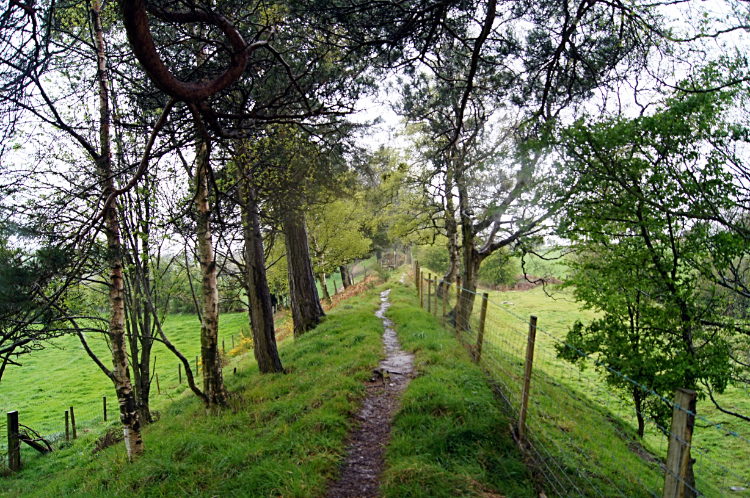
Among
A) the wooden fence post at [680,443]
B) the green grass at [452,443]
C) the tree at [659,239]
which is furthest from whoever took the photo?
the tree at [659,239]

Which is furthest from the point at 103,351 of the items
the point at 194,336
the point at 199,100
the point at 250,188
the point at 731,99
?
the point at 731,99

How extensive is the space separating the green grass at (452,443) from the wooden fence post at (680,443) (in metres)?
1.62

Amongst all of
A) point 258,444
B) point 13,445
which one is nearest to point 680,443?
point 258,444

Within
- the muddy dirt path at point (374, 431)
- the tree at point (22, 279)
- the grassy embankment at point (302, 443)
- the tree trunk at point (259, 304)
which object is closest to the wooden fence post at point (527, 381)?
the grassy embankment at point (302, 443)

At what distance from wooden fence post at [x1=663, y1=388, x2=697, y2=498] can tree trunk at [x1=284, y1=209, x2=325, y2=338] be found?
1090 cm

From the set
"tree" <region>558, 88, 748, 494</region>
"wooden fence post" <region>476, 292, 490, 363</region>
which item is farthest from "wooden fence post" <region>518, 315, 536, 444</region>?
"wooden fence post" <region>476, 292, 490, 363</region>

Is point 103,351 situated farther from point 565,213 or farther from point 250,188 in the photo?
point 565,213

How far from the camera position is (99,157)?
515cm

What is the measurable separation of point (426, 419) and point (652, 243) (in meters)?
4.11

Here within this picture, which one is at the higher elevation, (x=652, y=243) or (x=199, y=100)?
(x=199, y=100)

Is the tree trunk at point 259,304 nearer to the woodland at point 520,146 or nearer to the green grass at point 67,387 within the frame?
the woodland at point 520,146

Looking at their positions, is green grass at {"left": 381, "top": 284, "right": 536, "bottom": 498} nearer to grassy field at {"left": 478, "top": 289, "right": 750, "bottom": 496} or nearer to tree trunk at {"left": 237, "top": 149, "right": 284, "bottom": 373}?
grassy field at {"left": 478, "top": 289, "right": 750, "bottom": 496}

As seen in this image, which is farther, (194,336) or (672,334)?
(194,336)

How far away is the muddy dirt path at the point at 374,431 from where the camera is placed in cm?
410
